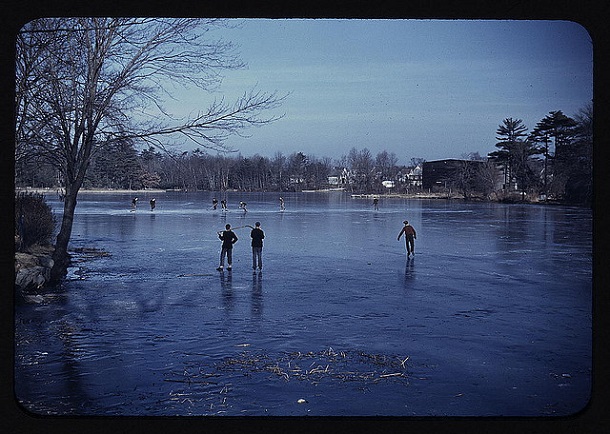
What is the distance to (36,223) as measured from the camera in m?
9.64

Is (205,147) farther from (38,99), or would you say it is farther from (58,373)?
(58,373)

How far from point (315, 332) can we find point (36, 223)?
198 inches

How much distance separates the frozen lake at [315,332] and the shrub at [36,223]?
1.05 feet

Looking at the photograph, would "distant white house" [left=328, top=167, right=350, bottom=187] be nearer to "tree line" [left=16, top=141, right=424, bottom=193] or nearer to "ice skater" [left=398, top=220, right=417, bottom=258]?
"tree line" [left=16, top=141, right=424, bottom=193]

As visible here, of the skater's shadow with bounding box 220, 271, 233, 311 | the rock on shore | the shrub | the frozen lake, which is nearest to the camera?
the frozen lake

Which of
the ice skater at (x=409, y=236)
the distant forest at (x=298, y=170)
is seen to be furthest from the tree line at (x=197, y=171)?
the ice skater at (x=409, y=236)

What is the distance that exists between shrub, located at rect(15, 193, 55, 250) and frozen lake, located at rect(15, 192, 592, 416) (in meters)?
0.32

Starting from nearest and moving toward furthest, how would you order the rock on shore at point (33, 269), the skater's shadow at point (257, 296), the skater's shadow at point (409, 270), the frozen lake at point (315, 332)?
the frozen lake at point (315, 332) < the rock on shore at point (33, 269) < the skater's shadow at point (257, 296) < the skater's shadow at point (409, 270)

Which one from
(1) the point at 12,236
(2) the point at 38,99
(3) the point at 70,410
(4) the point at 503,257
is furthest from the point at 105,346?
(4) the point at 503,257

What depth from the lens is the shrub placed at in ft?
28.3

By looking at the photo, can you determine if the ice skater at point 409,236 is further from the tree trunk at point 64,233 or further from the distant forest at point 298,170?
the tree trunk at point 64,233

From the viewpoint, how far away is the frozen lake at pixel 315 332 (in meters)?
5.18

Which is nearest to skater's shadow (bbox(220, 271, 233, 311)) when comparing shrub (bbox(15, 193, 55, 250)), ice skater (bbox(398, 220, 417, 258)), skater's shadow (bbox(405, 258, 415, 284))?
shrub (bbox(15, 193, 55, 250))

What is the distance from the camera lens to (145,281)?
1127 centimetres
